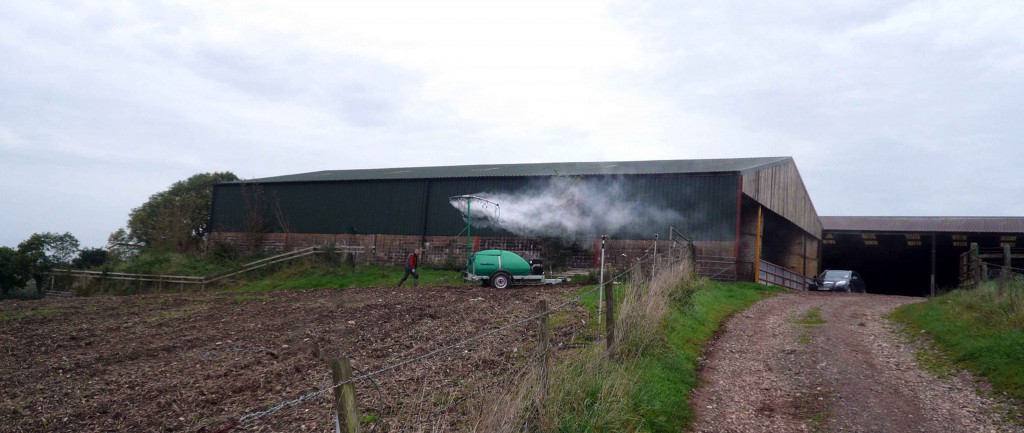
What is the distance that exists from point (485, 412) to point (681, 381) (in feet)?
13.3

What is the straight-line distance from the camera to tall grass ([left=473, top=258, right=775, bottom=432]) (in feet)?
18.1

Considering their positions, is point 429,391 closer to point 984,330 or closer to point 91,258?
point 984,330

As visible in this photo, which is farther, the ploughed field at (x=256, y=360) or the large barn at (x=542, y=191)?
the large barn at (x=542, y=191)

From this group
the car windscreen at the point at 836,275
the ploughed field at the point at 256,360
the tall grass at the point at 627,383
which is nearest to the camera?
the tall grass at the point at 627,383

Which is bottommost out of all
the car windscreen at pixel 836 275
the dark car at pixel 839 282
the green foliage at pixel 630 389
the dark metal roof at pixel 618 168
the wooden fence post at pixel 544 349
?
the dark car at pixel 839 282

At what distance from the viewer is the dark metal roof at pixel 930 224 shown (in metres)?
32.2

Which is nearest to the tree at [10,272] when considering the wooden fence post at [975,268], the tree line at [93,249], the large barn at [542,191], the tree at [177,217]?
the tree line at [93,249]

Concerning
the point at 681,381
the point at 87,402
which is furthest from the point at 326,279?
the point at 681,381

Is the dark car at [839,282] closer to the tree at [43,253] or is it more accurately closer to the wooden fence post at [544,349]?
the wooden fence post at [544,349]

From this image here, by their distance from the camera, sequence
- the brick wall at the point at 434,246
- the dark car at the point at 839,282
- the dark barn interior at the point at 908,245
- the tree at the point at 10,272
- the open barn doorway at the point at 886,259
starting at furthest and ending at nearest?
the open barn doorway at the point at 886,259 < the dark barn interior at the point at 908,245 < the tree at the point at 10,272 < the dark car at the point at 839,282 < the brick wall at the point at 434,246

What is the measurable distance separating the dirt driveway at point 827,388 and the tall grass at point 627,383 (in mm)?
359

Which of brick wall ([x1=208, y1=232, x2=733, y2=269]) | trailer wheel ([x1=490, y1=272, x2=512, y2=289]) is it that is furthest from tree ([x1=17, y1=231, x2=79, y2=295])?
trailer wheel ([x1=490, y1=272, x2=512, y2=289])

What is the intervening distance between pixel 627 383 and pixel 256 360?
18.8ft

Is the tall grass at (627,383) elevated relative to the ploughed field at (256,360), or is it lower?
elevated
